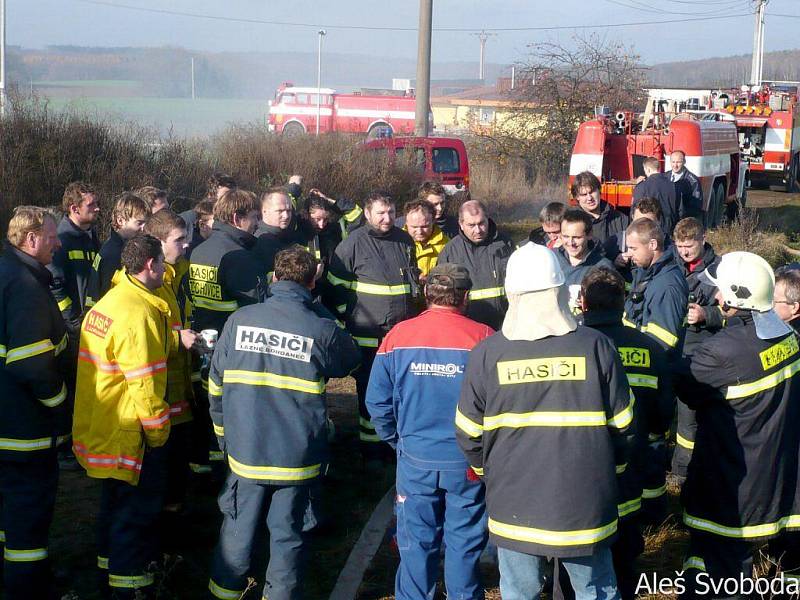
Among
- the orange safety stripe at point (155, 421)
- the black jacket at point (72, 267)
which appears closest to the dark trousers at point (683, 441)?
the orange safety stripe at point (155, 421)

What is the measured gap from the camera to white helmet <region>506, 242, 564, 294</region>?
3.31 m

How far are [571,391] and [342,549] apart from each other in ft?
8.10

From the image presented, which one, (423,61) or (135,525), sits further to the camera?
(423,61)

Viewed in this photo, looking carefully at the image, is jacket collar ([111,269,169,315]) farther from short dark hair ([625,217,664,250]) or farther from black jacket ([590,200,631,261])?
black jacket ([590,200,631,261])

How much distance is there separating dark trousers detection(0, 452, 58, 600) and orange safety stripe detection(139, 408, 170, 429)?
0.60 metres

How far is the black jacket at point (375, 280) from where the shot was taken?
6082mm

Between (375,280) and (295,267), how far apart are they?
1.92m

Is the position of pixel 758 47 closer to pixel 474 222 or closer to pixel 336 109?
pixel 336 109

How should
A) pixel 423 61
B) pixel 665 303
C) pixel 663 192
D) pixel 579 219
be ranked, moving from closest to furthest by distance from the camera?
pixel 665 303 < pixel 579 219 < pixel 663 192 < pixel 423 61

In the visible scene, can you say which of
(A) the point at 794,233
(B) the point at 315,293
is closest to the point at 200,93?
(A) the point at 794,233

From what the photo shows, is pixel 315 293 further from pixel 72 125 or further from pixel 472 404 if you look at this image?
pixel 72 125

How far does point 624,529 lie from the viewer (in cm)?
407

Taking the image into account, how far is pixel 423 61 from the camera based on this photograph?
18156 mm

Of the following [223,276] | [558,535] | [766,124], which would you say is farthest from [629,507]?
[766,124]
